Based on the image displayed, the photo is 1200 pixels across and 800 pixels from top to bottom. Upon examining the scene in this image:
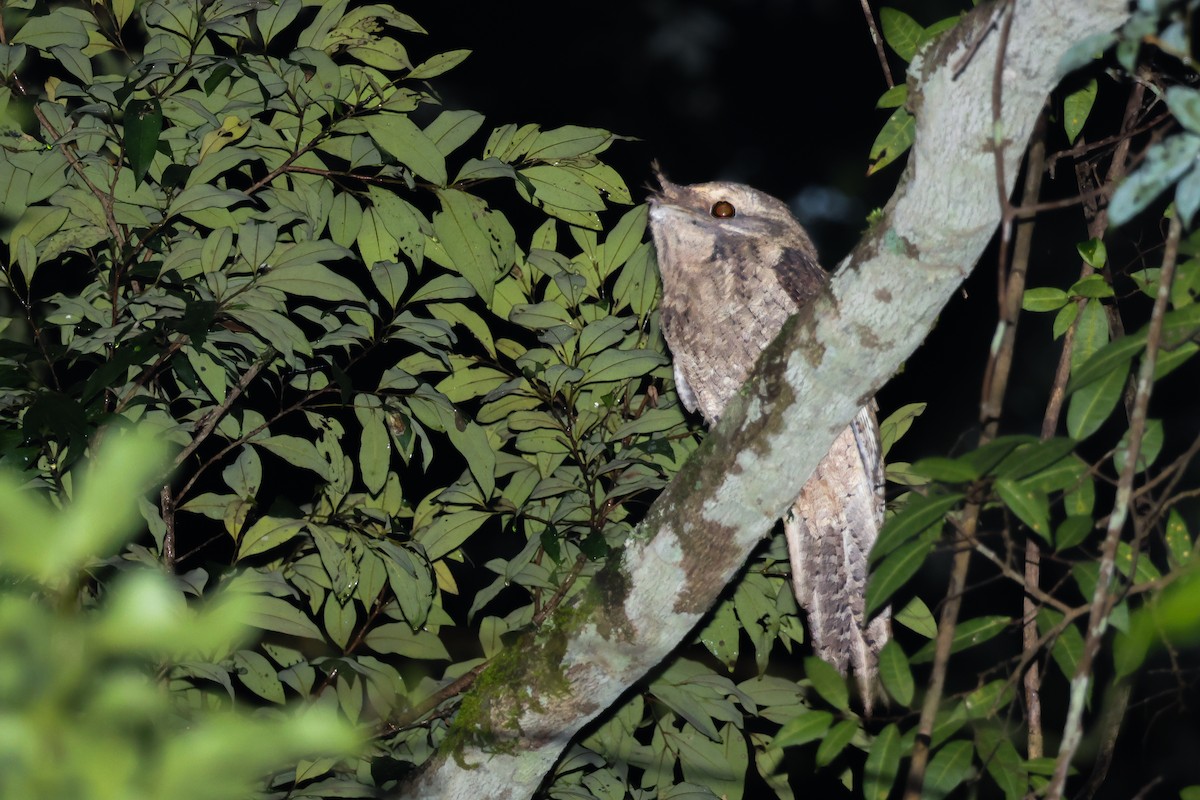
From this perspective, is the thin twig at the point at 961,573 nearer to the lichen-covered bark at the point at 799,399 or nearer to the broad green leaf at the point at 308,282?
the lichen-covered bark at the point at 799,399

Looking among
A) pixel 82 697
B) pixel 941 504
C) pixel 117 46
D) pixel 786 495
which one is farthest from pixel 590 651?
pixel 117 46

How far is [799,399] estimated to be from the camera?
5.23 ft

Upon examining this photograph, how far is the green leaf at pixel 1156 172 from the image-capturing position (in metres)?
0.95

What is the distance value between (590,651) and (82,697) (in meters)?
1.22

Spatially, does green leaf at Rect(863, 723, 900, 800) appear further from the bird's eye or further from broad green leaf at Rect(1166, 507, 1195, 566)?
the bird's eye

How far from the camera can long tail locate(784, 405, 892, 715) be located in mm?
2629

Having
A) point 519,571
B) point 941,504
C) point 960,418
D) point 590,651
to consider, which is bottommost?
point 960,418

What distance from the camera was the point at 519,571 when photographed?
2.24 meters

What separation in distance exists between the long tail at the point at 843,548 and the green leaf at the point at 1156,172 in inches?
61.7

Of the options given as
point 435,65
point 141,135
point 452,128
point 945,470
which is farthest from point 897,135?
point 141,135

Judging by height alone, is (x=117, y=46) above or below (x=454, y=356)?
above

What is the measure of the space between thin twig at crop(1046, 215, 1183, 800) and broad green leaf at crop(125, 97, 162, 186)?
1595 millimetres

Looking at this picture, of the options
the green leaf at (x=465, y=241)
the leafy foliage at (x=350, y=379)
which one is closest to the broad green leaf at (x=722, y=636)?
the leafy foliage at (x=350, y=379)

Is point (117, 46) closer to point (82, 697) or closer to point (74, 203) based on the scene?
point (74, 203)
